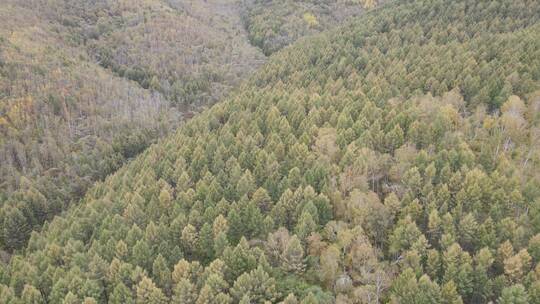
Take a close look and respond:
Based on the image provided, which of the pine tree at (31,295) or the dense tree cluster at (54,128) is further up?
the pine tree at (31,295)

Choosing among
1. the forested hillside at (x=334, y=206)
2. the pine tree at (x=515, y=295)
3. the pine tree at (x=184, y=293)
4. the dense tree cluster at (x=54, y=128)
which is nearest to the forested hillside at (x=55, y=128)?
the dense tree cluster at (x=54, y=128)

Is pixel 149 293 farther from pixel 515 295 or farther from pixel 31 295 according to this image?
pixel 515 295

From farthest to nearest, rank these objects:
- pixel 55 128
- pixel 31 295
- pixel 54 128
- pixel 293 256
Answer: pixel 54 128
pixel 55 128
pixel 31 295
pixel 293 256

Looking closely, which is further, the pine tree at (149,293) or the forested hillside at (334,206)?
the pine tree at (149,293)

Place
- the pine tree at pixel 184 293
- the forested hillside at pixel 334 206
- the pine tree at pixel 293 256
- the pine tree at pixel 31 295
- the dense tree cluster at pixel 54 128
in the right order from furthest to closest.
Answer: the dense tree cluster at pixel 54 128 < the pine tree at pixel 31 295 < the pine tree at pixel 293 256 < the forested hillside at pixel 334 206 < the pine tree at pixel 184 293

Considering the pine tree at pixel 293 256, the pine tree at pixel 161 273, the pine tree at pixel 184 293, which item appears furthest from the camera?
the pine tree at pixel 161 273

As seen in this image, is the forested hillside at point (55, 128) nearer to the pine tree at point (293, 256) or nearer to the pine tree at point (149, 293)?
the pine tree at point (149, 293)

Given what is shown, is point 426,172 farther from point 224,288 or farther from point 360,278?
point 224,288

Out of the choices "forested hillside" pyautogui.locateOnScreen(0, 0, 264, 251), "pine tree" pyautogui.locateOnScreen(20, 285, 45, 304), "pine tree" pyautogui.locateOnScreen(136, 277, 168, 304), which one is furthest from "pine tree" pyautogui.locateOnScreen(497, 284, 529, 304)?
"forested hillside" pyautogui.locateOnScreen(0, 0, 264, 251)

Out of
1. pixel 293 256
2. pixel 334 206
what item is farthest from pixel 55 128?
pixel 293 256

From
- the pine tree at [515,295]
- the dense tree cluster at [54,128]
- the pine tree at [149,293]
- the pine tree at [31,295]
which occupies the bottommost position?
the dense tree cluster at [54,128]

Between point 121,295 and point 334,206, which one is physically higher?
point 334,206
